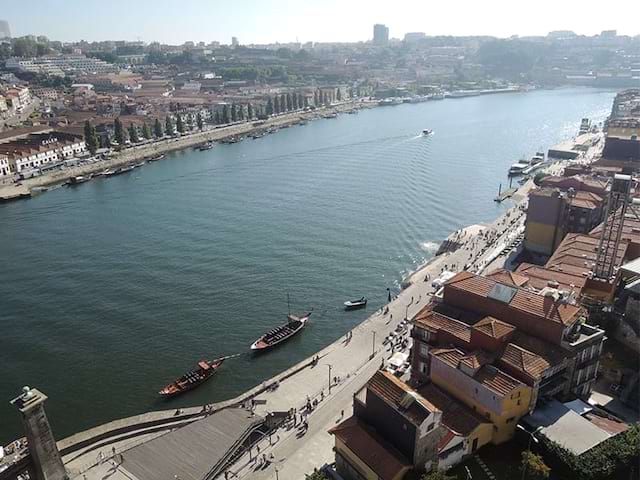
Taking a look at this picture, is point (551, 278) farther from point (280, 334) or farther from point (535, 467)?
point (280, 334)

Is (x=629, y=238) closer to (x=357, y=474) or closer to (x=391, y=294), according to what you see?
(x=391, y=294)

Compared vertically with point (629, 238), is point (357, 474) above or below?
below

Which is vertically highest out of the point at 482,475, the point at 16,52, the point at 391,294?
the point at 16,52

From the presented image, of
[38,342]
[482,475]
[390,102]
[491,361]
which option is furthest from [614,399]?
[390,102]

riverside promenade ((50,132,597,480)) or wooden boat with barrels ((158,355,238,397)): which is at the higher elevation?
riverside promenade ((50,132,597,480))

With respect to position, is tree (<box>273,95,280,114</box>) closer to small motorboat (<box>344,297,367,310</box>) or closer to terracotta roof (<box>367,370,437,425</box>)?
small motorboat (<box>344,297,367,310</box>)

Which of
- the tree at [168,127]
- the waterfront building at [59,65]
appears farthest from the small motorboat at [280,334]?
the waterfront building at [59,65]

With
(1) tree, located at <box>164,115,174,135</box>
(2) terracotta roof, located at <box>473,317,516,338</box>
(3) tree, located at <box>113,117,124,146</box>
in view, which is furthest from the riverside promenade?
(1) tree, located at <box>164,115,174,135</box>
